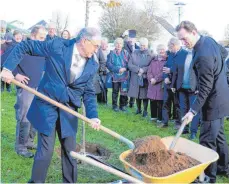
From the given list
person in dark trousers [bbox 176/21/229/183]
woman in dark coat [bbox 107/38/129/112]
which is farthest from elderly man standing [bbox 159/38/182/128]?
person in dark trousers [bbox 176/21/229/183]

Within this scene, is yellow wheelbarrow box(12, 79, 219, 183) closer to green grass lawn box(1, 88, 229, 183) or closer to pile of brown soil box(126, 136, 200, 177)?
pile of brown soil box(126, 136, 200, 177)

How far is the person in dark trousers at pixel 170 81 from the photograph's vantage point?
309 inches

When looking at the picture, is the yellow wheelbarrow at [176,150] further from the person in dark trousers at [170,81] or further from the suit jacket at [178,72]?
the person in dark trousers at [170,81]

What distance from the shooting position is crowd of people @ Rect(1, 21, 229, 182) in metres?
4.11

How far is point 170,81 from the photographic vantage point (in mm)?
8078

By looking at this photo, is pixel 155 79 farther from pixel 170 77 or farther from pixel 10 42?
pixel 10 42

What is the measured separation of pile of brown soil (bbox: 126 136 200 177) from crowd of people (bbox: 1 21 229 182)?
58cm

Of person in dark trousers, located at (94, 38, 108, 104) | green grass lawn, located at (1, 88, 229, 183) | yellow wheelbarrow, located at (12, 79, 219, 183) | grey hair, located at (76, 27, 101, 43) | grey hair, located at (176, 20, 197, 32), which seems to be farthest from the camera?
person in dark trousers, located at (94, 38, 108, 104)

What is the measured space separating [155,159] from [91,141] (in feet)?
8.87

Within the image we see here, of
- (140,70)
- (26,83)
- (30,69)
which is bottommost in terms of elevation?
(140,70)

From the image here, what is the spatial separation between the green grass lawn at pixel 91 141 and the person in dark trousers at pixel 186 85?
647mm

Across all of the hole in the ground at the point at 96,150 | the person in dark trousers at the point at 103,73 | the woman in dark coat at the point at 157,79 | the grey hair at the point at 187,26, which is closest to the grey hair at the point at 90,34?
the grey hair at the point at 187,26

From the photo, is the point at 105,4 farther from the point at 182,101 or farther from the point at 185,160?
the point at 185,160

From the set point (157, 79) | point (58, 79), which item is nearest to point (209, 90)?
point (58, 79)
